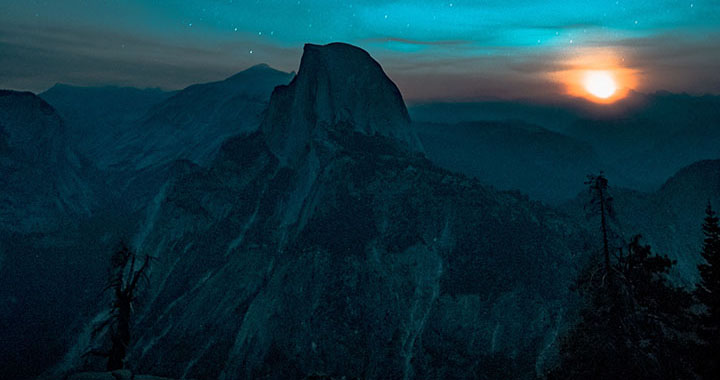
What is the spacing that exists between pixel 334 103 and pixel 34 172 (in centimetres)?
9379

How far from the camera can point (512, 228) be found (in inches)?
1922

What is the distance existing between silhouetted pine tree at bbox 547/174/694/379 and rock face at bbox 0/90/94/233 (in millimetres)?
119630

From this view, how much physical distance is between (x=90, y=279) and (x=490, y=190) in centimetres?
7298

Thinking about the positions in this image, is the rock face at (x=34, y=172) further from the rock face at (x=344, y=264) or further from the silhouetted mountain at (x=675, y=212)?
the silhouetted mountain at (x=675, y=212)

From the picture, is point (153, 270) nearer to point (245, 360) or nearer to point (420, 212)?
point (245, 360)

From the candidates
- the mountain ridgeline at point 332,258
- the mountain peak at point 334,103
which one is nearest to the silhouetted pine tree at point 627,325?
the mountain ridgeline at point 332,258

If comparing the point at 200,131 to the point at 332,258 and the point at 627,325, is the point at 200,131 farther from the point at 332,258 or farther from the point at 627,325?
the point at 627,325

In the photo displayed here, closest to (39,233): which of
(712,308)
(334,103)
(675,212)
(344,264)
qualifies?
(334,103)

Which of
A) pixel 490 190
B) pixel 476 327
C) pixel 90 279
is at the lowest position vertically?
pixel 90 279

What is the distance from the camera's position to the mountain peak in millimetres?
69625

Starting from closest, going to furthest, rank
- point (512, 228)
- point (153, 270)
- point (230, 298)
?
point (512, 228) < point (230, 298) < point (153, 270)

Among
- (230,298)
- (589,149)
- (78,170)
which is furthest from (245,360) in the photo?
(589,149)

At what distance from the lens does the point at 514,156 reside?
134 metres

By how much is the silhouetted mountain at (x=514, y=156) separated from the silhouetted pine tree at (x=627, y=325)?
7881 cm
